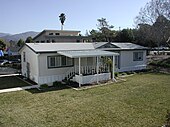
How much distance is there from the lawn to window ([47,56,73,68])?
3740mm

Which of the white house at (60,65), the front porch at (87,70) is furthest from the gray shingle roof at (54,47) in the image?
the front porch at (87,70)

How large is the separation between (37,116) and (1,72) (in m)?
18.2

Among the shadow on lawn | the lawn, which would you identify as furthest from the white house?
the lawn

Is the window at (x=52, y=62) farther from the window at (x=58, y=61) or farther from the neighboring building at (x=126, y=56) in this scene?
the neighboring building at (x=126, y=56)

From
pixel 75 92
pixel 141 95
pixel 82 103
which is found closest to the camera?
pixel 82 103

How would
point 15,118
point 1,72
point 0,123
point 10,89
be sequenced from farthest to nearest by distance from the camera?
point 1,72, point 10,89, point 15,118, point 0,123

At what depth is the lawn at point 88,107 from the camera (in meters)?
9.32

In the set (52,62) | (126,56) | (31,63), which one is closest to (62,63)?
(52,62)

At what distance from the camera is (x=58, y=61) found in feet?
62.2

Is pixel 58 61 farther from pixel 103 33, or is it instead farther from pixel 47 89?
pixel 103 33

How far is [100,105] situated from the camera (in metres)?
11.8

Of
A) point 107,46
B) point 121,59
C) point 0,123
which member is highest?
point 107,46

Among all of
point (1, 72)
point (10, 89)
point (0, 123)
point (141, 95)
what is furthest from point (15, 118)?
point (1, 72)

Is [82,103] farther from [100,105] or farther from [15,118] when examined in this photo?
[15,118]
